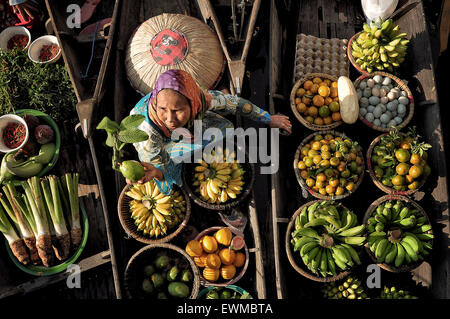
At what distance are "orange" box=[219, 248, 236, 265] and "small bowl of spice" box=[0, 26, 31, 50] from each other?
124 inches

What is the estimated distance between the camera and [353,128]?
338 cm

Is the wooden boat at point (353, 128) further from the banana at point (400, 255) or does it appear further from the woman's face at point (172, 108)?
the woman's face at point (172, 108)

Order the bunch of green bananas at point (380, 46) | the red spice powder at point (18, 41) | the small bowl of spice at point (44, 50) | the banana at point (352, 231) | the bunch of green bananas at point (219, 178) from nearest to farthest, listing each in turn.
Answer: the banana at point (352, 231)
the bunch of green bananas at point (219, 178)
the bunch of green bananas at point (380, 46)
the small bowl of spice at point (44, 50)
the red spice powder at point (18, 41)

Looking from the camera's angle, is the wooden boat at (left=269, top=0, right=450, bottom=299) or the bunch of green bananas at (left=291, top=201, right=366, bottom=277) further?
the wooden boat at (left=269, top=0, right=450, bottom=299)

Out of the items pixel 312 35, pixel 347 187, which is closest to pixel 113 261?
pixel 347 187

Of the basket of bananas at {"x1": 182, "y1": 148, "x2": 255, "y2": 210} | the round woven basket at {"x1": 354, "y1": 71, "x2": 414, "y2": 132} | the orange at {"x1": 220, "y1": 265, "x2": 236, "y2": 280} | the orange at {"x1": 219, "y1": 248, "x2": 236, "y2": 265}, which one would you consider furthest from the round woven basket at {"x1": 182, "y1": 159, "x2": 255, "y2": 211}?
the round woven basket at {"x1": 354, "y1": 71, "x2": 414, "y2": 132}

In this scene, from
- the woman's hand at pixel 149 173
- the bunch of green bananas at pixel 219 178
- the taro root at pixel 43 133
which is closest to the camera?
the woman's hand at pixel 149 173

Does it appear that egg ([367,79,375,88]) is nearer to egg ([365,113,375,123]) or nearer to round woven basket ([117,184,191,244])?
egg ([365,113,375,123])

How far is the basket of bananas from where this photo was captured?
9.68 feet

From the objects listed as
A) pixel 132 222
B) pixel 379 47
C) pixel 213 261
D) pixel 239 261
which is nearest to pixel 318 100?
pixel 379 47

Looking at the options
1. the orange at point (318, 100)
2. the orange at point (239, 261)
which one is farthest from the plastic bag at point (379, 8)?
the orange at point (239, 261)

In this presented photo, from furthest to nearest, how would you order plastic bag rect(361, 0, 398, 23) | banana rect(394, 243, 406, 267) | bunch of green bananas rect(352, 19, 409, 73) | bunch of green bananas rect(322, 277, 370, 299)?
plastic bag rect(361, 0, 398, 23) → bunch of green bananas rect(352, 19, 409, 73) → bunch of green bananas rect(322, 277, 370, 299) → banana rect(394, 243, 406, 267)

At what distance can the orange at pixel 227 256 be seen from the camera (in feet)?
9.46

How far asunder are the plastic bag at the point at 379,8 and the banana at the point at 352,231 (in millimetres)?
2221
